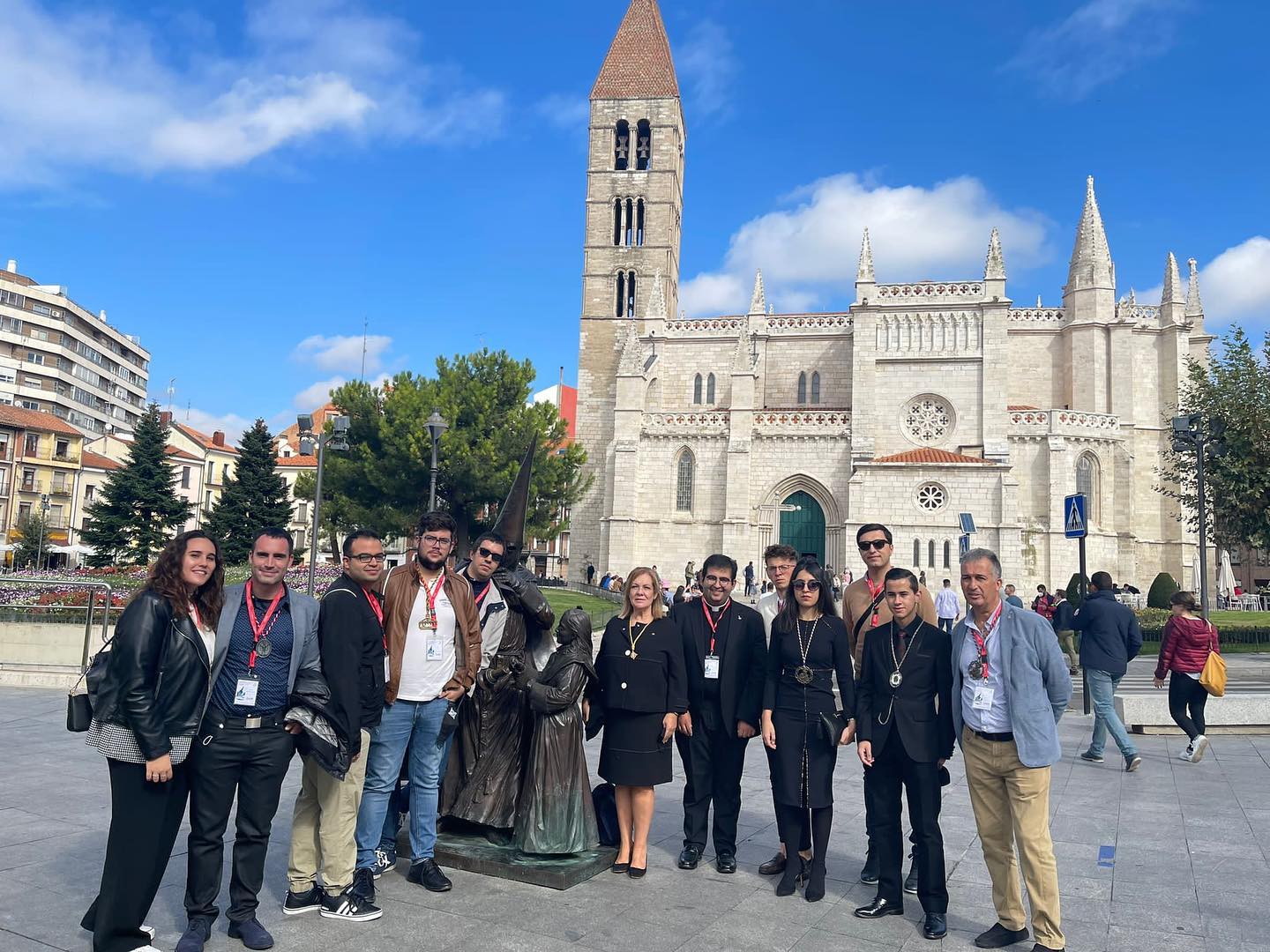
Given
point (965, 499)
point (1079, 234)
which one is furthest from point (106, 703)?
point (1079, 234)

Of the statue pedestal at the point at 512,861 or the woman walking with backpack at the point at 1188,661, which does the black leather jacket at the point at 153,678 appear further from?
the woman walking with backpack at the point at 1188,661

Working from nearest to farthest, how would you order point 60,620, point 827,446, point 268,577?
1. point 268,577
2. point 60,620
3. point 827,446

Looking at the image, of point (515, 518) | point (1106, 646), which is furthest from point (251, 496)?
point (1106, 646)

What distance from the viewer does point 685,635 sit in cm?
558

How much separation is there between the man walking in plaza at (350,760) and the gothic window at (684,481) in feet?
111

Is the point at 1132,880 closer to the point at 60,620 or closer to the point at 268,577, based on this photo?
the point at 268,577

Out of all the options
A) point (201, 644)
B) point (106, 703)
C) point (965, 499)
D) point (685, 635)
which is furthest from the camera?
point (965, 499)

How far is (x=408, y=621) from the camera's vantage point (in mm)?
4828

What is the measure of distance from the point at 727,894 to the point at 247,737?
2742mm

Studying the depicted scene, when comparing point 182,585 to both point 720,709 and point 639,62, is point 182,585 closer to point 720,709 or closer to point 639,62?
point 720,709

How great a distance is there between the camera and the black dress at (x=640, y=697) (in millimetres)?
5180

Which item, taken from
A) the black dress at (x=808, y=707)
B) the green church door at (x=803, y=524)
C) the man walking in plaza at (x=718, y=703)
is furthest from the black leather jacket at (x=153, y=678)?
the green church door at (x=803, y=524)

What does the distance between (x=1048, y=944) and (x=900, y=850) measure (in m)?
0.86

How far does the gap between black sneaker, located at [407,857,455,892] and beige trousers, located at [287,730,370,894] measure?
385 mm
